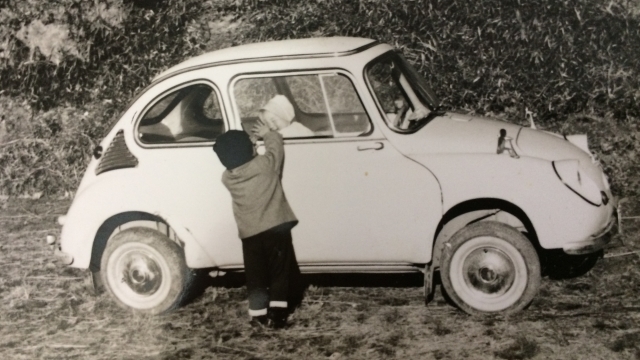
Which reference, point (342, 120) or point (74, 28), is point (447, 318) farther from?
point (74, 28)

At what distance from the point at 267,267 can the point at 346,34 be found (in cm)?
566

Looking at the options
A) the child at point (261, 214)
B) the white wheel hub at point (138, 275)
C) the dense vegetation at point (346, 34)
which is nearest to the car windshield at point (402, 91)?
the child at point (261, 214)

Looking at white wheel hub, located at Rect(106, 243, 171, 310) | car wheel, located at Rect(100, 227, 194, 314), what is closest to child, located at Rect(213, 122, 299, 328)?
car wheel, located at Rect(100, 227, 194, 314)

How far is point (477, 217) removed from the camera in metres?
5.70

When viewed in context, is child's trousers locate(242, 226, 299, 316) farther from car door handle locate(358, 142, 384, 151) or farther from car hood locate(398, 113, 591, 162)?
car hood locate(398, 113, 591, 162)

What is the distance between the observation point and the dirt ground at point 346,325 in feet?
17.1

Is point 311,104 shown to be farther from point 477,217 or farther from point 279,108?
point 477,217

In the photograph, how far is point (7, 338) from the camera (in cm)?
589

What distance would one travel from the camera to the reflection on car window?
569 centimetres

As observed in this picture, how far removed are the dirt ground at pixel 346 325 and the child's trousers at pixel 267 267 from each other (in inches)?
9.2

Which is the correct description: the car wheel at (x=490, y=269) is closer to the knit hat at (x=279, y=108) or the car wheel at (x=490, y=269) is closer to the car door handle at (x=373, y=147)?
the car door handle at (x=373, y=147)

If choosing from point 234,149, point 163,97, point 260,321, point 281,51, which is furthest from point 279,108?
point 260,321

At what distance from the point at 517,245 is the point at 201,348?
219 centimetres

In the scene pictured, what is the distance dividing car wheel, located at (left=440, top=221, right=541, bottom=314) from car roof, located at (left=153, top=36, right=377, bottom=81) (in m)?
1.52
